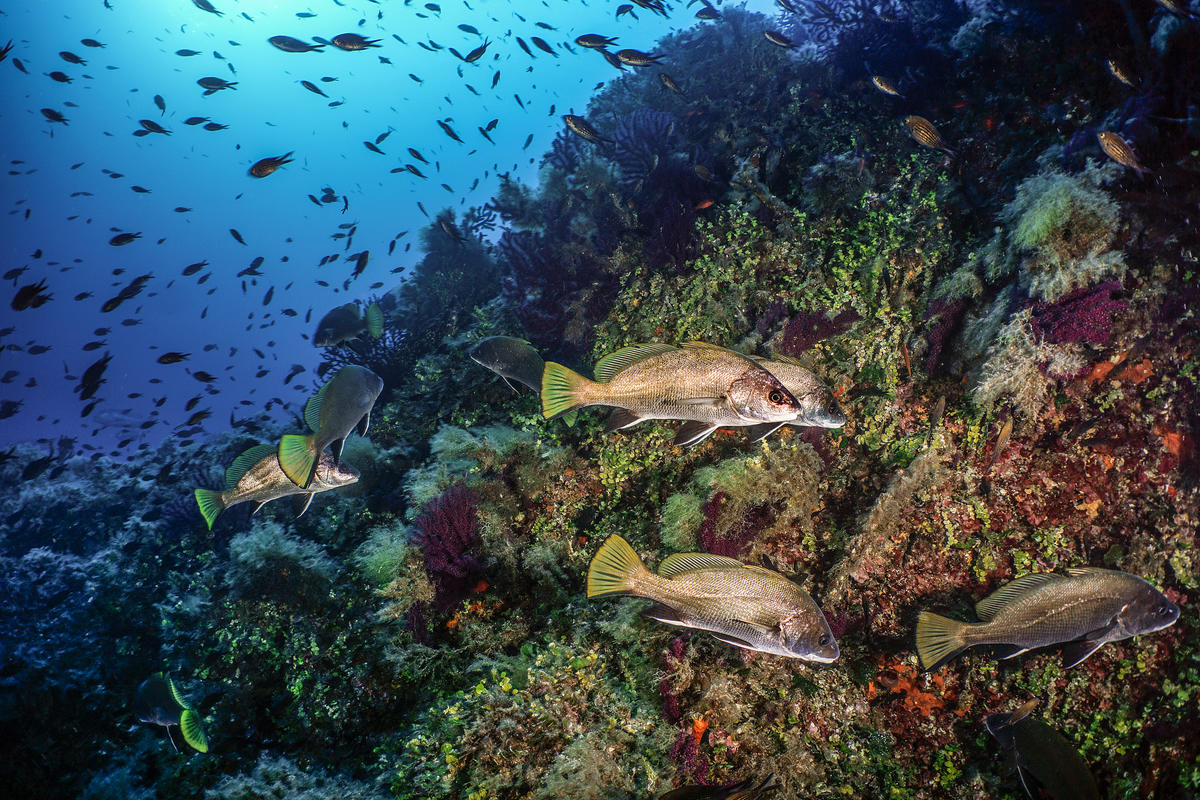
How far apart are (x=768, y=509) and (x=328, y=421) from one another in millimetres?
3934

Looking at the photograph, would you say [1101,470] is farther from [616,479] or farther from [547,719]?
[547,719]

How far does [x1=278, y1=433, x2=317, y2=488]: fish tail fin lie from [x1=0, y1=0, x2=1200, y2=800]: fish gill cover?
60mm

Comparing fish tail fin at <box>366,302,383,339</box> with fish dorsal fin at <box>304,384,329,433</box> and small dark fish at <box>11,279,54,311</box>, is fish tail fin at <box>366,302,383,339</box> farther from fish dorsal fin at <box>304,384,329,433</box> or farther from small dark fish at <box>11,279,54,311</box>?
small dark fish at <box>11,279,54,311</box>

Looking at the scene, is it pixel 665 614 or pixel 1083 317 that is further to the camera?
pixel 1083 317

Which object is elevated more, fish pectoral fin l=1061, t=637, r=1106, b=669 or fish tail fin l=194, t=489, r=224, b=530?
fish pectoral fin l=1061, t=637, r=1106, b=669

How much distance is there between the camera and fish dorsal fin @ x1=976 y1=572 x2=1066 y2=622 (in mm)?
2553

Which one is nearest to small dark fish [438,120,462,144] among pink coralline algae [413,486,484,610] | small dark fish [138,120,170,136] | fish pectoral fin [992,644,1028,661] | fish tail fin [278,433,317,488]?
small dark fish [138,120,170,136]

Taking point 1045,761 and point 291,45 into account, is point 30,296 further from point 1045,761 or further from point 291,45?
point 1045,761

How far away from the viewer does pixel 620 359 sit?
278cm

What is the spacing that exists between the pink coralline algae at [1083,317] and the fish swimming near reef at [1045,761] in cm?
249

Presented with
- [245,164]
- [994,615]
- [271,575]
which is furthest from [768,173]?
[245,164]

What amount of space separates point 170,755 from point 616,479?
17.6ft

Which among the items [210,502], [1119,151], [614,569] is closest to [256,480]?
[210,502]

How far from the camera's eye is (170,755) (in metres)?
4.71
